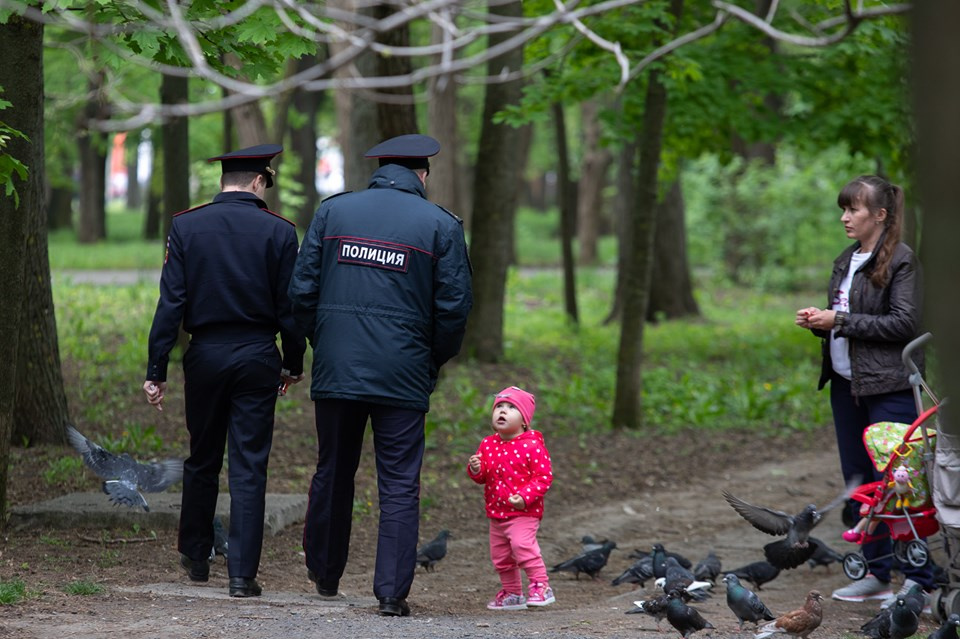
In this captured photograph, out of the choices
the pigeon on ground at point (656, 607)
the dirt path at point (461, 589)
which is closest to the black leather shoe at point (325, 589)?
the dirt path at point (461, 589)

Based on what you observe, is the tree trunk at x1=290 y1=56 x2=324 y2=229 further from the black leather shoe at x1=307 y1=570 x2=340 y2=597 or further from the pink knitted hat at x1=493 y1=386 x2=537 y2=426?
the black leather shoe at x1=307 y1=570 x2=340 y2=597

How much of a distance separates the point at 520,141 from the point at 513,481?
1134 cm

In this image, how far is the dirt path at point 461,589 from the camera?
4.95 m

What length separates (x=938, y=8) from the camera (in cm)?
210

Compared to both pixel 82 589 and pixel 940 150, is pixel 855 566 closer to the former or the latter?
pixel 82 589

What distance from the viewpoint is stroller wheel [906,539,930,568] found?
5539 millimetres

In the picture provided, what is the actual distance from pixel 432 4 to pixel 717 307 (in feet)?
70.9

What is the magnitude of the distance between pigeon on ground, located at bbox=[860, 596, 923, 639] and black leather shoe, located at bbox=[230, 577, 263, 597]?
2.90 metres

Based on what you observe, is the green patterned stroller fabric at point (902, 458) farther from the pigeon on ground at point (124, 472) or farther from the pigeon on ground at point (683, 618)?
the pigeon on ground at point (124, 472)

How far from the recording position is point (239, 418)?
573cm

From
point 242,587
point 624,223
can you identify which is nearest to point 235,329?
point 242,587

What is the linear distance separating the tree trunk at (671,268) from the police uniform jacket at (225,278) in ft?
46.8

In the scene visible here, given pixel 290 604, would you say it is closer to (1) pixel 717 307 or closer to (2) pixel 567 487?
(2) pixel 567 487

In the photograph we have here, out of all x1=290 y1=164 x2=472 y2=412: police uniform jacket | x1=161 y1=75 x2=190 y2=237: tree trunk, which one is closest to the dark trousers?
x1=290 y1=164 x2=472 y2=412: police uniform jacket
